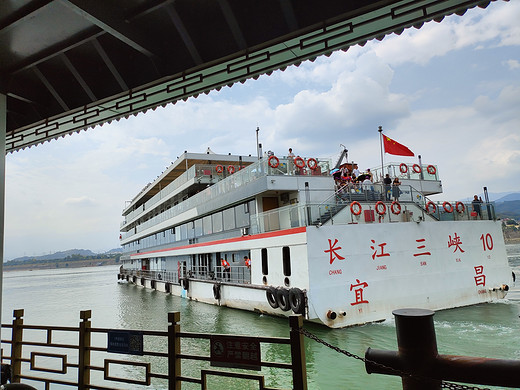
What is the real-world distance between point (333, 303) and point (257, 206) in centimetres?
763

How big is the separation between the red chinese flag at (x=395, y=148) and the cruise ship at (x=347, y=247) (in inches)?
38.4

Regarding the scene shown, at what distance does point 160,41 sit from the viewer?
467 centimetres

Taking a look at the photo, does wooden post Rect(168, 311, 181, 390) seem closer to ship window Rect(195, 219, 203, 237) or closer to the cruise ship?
the cruise ship

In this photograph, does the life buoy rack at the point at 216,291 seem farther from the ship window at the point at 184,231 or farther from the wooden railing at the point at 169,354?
the wooden railing at the point at 169,354

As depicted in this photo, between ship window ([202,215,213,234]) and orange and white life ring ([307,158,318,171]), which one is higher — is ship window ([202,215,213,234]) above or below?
below

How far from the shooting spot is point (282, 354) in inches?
419

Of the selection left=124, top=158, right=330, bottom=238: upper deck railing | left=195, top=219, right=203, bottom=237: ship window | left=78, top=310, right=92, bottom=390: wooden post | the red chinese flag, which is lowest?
left=78, top=310, right=92, bottom=390: wooden post

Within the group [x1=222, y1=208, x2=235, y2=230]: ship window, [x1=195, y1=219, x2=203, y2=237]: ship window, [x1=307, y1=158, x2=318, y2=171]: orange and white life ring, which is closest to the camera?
[x1=307, y1=158, x2=318, y2=171]: orange and white life ring

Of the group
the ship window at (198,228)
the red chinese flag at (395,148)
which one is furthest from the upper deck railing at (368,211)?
the ship window at (198,228)

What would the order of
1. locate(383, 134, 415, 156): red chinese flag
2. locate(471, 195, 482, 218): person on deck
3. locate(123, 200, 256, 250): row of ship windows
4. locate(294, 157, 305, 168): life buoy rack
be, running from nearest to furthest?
locate(471, 195, 482, 218): person on deck
locate(294, 157, 305, 168): life buoy rack
locate(383, 134, 415, 156): red chinese flag
locate(123, 200, 256, 250): row of ship windows

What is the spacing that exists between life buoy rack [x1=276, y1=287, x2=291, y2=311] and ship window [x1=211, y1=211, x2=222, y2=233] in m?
10.5

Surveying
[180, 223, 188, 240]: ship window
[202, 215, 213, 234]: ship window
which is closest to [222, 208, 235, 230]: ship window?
[202, 215, 213, 234]: ship window

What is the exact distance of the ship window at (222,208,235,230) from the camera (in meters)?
22.1

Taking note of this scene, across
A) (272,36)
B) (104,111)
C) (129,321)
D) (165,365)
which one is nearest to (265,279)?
(165,365)
